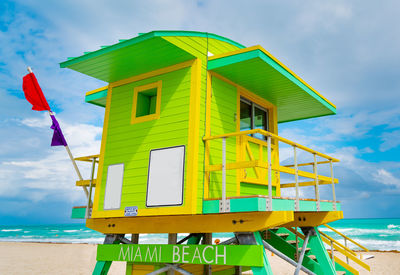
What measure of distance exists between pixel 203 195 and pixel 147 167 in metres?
1.48

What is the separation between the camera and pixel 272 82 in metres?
7.79

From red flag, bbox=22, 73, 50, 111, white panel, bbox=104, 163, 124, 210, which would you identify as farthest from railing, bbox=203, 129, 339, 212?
red flag, bbox=22, 73, 50, 111

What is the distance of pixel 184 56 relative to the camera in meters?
6.86

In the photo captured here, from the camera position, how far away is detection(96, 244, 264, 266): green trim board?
18.6 feet

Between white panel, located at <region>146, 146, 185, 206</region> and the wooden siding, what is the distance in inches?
6.4

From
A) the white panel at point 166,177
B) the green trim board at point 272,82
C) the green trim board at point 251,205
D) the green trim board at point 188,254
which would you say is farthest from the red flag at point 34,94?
the green trim board at point 251,205

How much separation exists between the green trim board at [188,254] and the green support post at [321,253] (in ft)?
9.87

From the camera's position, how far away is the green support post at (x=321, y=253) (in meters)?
7.68

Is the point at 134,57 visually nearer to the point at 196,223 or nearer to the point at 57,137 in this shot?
the point at 57,137

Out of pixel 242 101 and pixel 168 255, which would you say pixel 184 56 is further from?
pixel 168 255

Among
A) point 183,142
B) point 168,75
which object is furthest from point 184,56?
point 183,142

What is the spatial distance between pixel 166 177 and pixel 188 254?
1.57 m

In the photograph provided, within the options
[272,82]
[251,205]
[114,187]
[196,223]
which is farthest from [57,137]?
[272,82]

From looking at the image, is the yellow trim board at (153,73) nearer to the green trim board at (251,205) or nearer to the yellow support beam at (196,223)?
the green trim board at (251,205)
